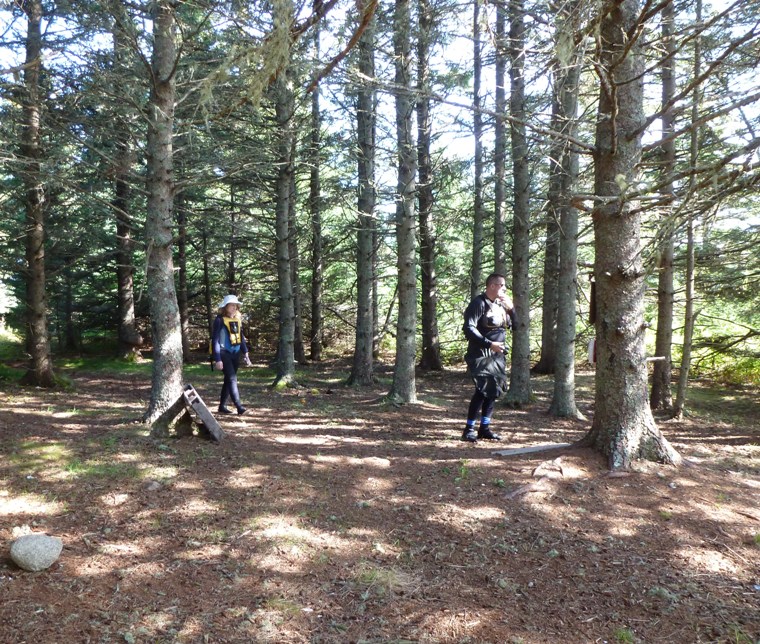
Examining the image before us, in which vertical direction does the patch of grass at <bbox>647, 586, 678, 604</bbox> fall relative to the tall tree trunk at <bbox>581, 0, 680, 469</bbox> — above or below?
below

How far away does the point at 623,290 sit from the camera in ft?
17.1

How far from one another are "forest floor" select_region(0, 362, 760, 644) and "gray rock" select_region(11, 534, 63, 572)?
0.18 feet

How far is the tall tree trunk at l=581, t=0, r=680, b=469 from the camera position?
521cm

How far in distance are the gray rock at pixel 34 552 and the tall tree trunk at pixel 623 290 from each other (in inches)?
191

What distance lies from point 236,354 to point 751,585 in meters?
7.17

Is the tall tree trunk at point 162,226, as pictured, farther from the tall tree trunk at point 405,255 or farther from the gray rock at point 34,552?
the tall tree trunk at point 405,255

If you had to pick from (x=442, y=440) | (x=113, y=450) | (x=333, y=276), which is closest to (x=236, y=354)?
(x=113, y=450)

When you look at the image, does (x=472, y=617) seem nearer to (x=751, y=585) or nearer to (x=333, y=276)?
(x=751, y=585)

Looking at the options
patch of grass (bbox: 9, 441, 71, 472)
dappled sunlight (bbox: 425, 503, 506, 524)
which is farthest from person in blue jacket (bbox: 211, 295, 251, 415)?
dappled sunlight (bbox: 425, 503, 506, 524)

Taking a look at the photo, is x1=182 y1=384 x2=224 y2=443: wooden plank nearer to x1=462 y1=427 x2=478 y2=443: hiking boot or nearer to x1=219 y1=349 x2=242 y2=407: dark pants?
x1=219 y1=349 x2=242 y2=407: dark pants

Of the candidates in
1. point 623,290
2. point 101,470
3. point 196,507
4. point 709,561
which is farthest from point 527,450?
point 101,470

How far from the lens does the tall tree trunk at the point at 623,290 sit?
5.21 metres

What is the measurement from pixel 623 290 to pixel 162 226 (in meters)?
5.91

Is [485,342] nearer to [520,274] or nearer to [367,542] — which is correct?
[367,542]
